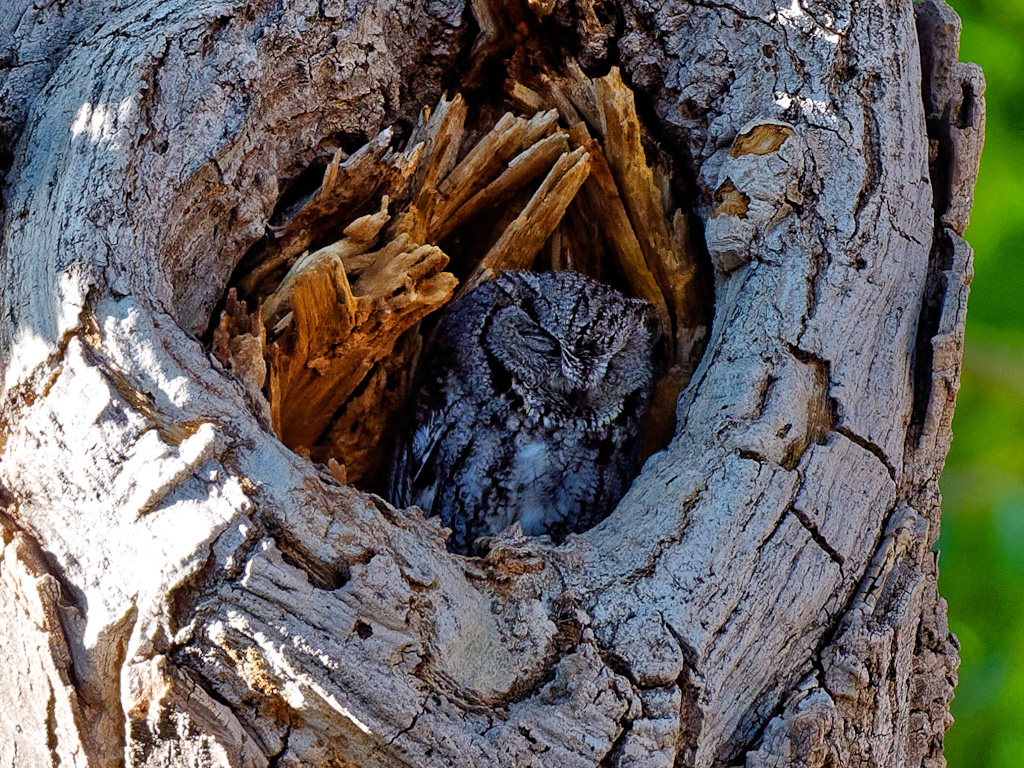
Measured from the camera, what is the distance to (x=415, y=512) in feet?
5.65

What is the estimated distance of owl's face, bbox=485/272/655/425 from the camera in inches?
97.8

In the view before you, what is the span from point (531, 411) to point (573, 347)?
22 cm

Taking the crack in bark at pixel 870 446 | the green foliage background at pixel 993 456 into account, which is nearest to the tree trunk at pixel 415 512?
the crack in bark at pixel 870 446

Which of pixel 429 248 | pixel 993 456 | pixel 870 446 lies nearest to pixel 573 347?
pixel 429 248

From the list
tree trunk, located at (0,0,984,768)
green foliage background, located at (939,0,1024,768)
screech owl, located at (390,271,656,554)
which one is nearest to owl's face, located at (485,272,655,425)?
screech owl, located at (390,271,656,554)

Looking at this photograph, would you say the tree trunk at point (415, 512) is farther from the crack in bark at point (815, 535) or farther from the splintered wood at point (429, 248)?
the splintered wood at point (429, 248)

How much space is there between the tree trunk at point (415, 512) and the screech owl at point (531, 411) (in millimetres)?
430

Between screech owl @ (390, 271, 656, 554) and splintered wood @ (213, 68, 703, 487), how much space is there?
94 mm

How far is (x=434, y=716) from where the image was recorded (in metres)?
1.41

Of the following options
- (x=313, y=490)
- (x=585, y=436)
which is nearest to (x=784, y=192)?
(x=585, y=436)

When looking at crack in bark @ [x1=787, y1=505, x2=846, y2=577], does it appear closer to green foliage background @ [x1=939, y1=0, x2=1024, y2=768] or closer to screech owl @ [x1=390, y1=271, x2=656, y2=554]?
screech owl @ [x1=390, y1=271, x2=656, y2=554]

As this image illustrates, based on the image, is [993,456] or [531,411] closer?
[531,411]

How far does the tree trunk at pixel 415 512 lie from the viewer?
4.62 ft

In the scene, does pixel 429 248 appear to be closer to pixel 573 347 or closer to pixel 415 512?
pixel 573 347
